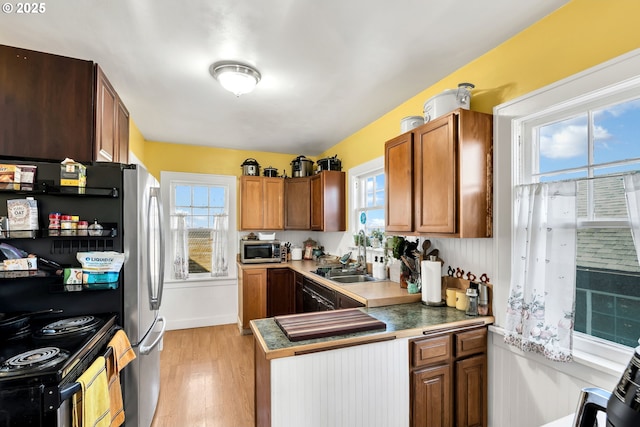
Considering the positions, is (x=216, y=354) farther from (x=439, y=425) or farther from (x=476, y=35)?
(x=476, y=35)

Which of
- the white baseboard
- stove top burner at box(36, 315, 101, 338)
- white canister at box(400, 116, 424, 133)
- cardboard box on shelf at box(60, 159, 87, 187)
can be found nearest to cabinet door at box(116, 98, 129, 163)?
cardboard box on shelf at box(60, 159, 87, 187)

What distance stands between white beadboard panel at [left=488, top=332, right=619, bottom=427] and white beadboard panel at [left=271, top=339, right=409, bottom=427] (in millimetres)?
693

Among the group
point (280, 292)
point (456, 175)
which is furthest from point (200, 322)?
point (456, 175)

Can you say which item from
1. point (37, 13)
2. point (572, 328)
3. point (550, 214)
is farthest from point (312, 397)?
point (37, 13)

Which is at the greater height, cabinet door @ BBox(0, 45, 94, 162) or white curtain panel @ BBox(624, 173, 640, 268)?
cabinet door @ BBox(0, 45, 94, 162)

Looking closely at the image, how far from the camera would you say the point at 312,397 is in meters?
1.49

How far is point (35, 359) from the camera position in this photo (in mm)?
1134

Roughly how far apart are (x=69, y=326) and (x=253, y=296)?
102 inches

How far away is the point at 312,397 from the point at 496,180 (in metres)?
1.72

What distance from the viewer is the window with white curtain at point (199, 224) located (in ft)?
14.0

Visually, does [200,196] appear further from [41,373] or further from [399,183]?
[41,373]

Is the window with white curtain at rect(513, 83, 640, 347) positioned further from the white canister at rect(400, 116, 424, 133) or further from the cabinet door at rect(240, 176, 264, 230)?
the cabinet door at rect(240, 176, 264, 230)

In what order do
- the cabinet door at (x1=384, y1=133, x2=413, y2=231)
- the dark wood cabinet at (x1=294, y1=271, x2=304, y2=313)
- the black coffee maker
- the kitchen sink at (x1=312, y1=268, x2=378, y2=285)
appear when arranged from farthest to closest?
the dark wood cabinet at (x1=294, y1=271, x2=304, y2=313) → the kitchen sink at (x1=312, y1=268, x2=378, y2=285) → the cabinet door at (x1=384, y1=133, x2=413, y2=231) → the black coffee maker

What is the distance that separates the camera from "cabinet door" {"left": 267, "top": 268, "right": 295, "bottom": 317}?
4004 millimetres
